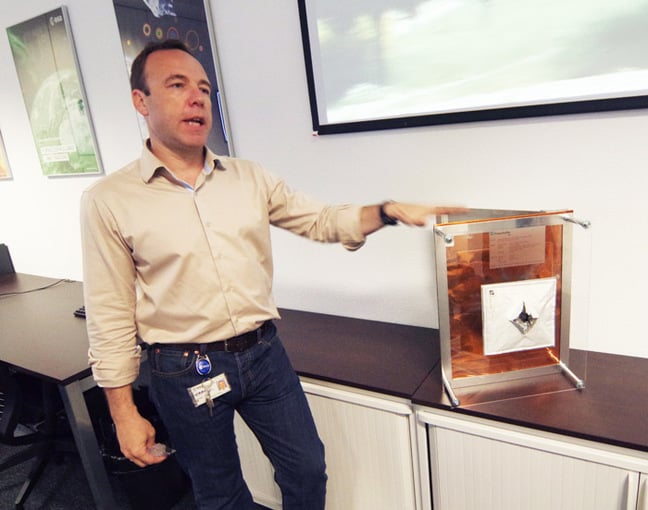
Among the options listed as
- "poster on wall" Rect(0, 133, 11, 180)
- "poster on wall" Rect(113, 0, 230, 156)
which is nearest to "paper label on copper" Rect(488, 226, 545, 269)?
"poster on wall" Rect(113, 0, 230, 156)

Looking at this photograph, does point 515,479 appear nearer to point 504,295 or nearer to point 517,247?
point 504,295

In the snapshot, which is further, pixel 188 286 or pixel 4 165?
pixel 4 165

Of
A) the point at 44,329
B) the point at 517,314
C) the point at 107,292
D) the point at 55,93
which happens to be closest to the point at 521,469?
the point at 517,314

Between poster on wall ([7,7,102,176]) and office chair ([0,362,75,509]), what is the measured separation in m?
1.25

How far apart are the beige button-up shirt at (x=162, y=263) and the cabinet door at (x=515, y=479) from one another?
69 cm

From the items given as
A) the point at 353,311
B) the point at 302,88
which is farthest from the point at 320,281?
the point at 302,88

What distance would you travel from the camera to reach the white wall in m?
1.41

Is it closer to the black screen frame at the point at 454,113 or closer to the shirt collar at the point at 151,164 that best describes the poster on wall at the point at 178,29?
the black screen frame at the point at 454,113

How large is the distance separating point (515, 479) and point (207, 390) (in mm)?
868

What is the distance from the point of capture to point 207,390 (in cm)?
121

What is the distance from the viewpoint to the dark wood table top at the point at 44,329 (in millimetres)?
1707

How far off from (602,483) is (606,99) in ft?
3.32

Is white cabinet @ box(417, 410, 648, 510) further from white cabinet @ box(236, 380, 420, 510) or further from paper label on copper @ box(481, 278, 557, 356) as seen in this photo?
paper label on copper @ box(481, 278, 557, 356)

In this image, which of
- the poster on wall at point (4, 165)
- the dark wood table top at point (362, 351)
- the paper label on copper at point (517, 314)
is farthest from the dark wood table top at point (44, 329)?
the paper label on copper at point (517, 314)
